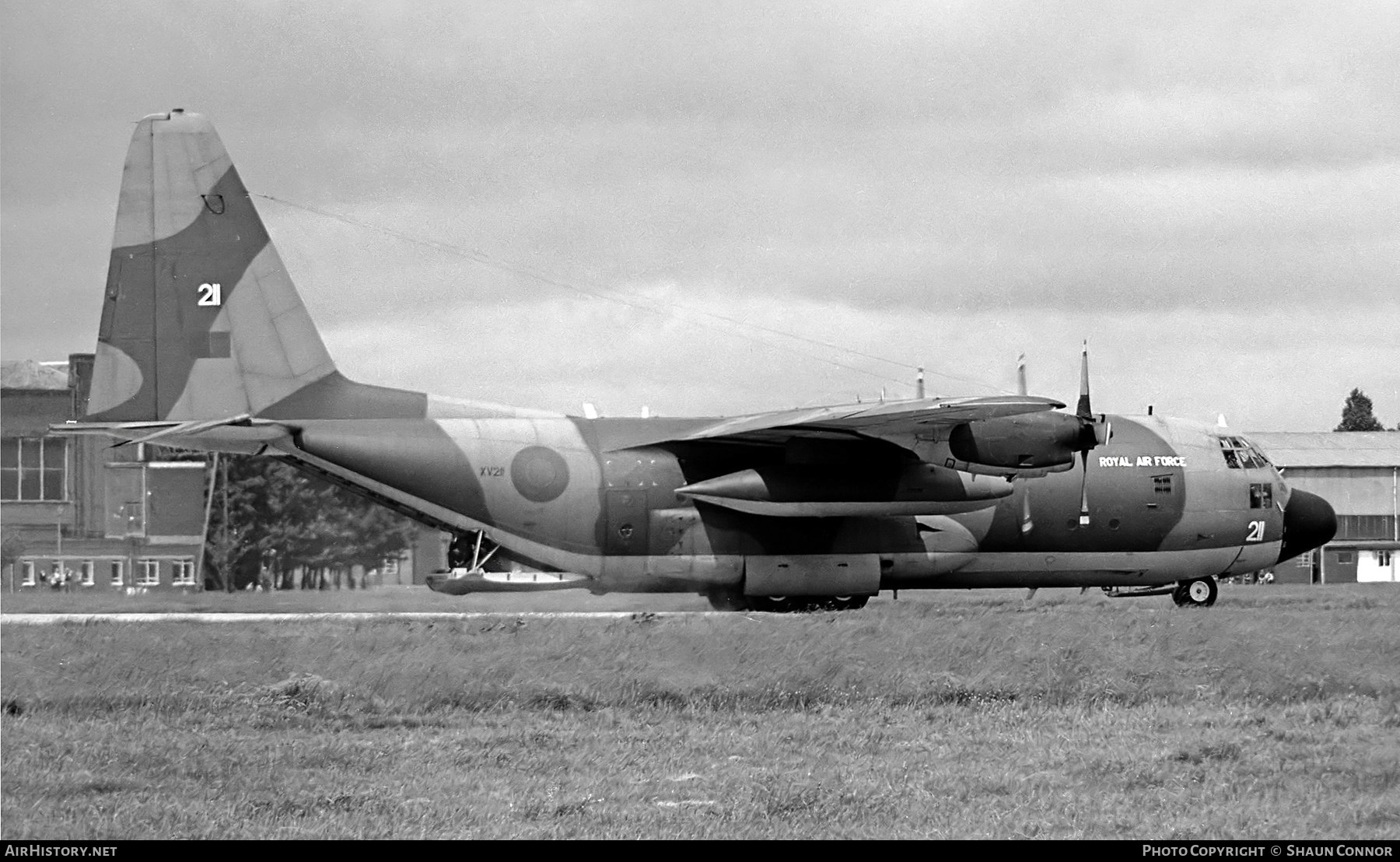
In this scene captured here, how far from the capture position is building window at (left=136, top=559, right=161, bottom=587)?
51000 mm

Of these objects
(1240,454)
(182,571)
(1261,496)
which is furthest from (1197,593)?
(182,571)

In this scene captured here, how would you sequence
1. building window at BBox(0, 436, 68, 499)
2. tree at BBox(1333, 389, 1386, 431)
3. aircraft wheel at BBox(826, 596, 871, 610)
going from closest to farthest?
aircraft wheel at BBox(826, 596, 871, 610) → building window at BBox(0, 436, 68, 499) → tree at BBox(1333, 389, 1386, 431)

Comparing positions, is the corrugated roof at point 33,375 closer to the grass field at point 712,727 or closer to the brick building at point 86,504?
the brick building at point 86,504

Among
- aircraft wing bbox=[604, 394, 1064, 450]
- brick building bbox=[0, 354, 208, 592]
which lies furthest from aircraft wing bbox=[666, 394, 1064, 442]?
brick building bbox=[0, 354, 208, 592]

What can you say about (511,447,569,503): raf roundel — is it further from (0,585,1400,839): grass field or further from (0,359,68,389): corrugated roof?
(0,359,68,389): corrugated roof

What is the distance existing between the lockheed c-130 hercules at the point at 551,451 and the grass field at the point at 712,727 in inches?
97.2

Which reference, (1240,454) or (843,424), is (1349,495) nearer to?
(1240,454)

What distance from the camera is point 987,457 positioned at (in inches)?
979

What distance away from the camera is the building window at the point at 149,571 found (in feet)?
167

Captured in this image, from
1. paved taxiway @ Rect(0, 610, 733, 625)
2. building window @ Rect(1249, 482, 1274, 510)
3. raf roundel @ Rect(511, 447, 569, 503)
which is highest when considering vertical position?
raf roundel @ Rect(511, 447, 569, 503)

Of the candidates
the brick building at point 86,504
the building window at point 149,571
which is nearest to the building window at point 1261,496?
the brick building at point 86,504
